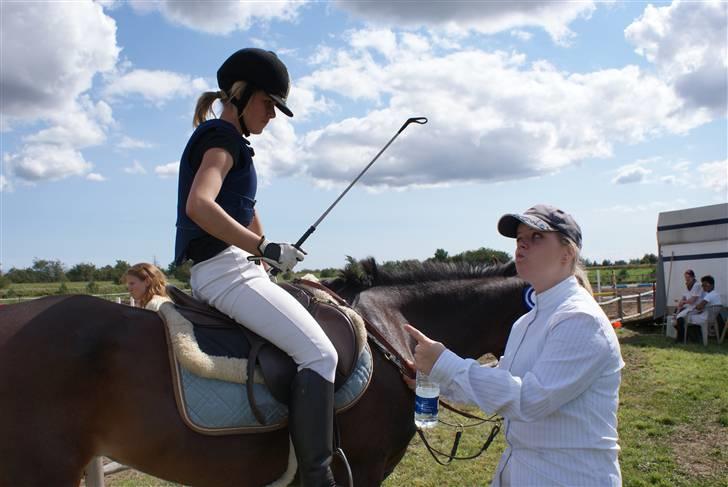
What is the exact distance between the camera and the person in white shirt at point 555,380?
1.81 metres

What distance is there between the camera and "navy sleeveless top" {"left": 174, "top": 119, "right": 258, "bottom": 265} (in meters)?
2.69

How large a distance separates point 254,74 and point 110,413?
1.84 metres

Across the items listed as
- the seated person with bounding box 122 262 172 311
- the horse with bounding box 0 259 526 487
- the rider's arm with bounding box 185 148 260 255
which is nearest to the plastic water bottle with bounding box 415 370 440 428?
the horse with bounding box 0 259 526 487

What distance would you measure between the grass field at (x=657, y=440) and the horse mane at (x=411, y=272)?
7.61 feet

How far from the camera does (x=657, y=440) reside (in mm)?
6262

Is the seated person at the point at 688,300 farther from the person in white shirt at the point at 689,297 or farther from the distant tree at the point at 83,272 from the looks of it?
the distant tree at the point at 83,272

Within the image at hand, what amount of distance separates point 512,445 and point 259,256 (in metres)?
1.42

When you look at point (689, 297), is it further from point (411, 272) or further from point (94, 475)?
point (94, 475)

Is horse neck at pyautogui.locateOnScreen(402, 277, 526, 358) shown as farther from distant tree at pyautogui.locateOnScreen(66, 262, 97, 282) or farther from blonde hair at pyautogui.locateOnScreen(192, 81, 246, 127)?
distant tree at pyautogui.locateOnScreen(66, 262, 97, 282)

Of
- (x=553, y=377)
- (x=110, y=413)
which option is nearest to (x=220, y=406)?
(x=110, y=413)

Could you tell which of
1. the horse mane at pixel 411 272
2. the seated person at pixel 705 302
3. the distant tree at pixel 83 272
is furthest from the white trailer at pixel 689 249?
the distant tree at pixel 83 272

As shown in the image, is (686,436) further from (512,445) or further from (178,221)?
(178,221)

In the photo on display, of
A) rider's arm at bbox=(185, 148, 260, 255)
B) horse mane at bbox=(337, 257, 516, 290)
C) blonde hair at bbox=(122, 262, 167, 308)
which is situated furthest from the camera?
blonde hair at bbox=(122, 262, 167, 308)

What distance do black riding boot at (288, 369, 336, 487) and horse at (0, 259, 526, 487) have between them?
23cm
